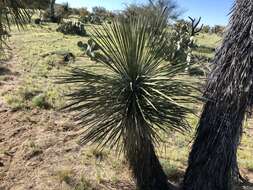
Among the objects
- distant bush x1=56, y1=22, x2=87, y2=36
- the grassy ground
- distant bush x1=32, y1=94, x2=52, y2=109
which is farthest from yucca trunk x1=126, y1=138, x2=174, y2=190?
distant bush x1=56, y1=22, x2=87, y2=36

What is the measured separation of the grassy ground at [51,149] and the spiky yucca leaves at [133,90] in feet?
3.19

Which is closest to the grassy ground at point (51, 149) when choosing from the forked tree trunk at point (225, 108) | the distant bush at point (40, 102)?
the distant bush at point (40, 102)

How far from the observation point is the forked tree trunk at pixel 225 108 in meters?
5.19

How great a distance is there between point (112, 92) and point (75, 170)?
208 centimetres

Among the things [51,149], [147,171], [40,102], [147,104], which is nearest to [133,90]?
[147,104]

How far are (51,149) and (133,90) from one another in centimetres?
288

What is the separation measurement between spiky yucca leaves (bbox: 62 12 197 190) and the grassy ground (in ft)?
3.19

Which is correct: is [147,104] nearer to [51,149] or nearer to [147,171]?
[147,171]

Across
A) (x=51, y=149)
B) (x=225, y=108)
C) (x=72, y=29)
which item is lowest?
(x=51, y=149)

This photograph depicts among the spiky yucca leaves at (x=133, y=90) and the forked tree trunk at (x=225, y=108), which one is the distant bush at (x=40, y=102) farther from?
the forked tree trunk at (x=225, y=108)

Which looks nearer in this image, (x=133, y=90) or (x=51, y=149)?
(x=133, y=90)

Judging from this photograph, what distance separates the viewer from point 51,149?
7.58 meters

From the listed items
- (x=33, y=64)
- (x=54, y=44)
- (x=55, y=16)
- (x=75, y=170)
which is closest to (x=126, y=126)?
(x=75, y=170)

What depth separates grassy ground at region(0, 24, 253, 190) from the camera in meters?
6.59
